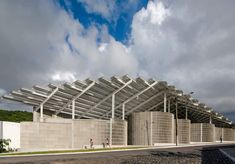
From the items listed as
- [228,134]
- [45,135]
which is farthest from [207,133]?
[45,135]

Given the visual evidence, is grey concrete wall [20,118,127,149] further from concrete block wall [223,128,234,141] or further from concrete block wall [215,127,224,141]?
concrete block wall [223,128,234,141]

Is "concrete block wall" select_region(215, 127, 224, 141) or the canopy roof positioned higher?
the canopy roof

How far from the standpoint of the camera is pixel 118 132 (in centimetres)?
5153

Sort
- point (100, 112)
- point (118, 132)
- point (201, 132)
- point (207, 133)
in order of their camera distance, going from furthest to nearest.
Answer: point (207, 133)
point (201, 132)
point (100, 112)
point (118, 132)

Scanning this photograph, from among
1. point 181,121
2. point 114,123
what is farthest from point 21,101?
point 181,121

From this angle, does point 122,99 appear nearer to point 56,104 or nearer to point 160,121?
point 160,121

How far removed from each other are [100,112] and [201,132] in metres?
A: 21.9

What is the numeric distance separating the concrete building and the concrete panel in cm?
86

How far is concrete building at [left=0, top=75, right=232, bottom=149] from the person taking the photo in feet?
143

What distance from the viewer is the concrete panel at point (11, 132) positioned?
37.9 meters

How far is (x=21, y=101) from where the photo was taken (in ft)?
149

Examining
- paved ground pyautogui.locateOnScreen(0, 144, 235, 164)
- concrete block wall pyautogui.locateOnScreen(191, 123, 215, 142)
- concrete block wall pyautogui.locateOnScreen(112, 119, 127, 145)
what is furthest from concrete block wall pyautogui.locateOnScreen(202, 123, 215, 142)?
paved ground pyautogui.locateOnScreen(0, 144, 235, 164)

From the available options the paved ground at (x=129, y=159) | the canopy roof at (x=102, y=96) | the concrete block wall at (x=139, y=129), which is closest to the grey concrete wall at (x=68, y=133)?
the canopy roof at (x=102, y=96)

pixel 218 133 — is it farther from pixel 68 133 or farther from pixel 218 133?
pixel 68 133
